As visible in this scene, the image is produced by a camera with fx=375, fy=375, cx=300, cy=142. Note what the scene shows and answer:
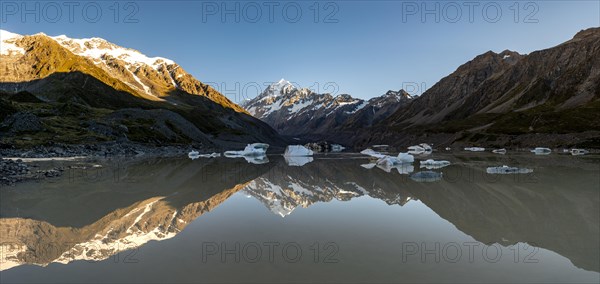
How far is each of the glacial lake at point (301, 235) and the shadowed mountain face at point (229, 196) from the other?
0.21 feet

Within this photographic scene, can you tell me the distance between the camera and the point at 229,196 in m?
24.2

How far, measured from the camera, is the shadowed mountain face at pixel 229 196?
485 inches

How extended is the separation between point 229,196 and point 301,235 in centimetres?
1147

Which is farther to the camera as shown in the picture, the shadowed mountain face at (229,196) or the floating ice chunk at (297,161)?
the floating ice chunk at (297,161)

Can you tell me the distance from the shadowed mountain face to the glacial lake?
0.06 m

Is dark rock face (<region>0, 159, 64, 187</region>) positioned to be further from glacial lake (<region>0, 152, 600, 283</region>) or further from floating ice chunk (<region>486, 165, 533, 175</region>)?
floating ice chunk (<region>486, 165, 533, 175</region>)

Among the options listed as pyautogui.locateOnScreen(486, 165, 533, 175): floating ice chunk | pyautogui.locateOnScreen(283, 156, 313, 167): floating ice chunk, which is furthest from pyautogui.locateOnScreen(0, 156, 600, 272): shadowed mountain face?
pyautogui.locateOnScreen(283, 156, 313, 167): floating ice chunk

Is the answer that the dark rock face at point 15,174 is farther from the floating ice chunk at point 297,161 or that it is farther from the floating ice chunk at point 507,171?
the floating ice chunk at point 507,171

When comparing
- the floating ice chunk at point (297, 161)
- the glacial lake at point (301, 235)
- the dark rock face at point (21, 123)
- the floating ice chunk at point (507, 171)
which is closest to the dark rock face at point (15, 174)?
the glacial lake at point (301, 235)

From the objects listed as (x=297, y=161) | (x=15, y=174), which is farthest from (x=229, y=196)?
(x=297, y=161)

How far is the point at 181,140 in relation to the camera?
423 feet

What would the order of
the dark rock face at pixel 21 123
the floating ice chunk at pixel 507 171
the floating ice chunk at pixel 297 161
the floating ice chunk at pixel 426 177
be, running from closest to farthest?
the floating ice chunk at pixel 426 177 → the floating ice chunk at pixel 507 171 → the floating ice chunk at pixel 297 161 → the dark rock face at pixel 21 123

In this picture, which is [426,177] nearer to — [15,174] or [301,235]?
[301,235]

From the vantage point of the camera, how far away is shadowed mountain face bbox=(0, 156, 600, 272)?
12.3m
